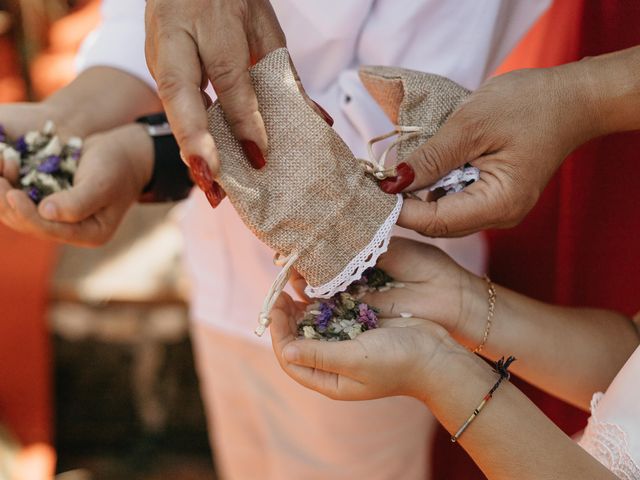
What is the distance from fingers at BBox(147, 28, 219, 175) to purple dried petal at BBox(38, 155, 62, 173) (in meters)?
0.42

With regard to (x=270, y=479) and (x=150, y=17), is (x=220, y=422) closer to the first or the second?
(x=270, y=479)

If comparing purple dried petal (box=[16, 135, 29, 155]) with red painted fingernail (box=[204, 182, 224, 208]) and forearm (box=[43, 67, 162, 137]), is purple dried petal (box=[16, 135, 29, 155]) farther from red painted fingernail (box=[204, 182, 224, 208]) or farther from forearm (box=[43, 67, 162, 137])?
red painted fingernail (box=[204, 182, 224, 208])

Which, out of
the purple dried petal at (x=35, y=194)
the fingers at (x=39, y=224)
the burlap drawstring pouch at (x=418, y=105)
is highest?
the burlap drawstring pouch at (x=418, y=105)

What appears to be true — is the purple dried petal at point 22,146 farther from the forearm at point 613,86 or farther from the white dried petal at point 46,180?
the forearm at point 613,86

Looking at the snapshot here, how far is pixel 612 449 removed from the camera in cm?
82

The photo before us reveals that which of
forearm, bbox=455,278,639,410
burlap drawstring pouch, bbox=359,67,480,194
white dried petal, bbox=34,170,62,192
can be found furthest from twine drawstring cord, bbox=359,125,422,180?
white dried petal, bbox=34,170,62,192

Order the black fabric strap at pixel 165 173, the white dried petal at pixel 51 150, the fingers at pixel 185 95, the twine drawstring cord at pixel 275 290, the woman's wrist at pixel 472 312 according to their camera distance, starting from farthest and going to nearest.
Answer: the black fabric strap at pixel 165 173 < the white dried petal at pixel 51 150 < the woman's wrist at pixel 472 312 < the twine drawstring cord at pixel 275 290 < the fingers at pixel 185 95

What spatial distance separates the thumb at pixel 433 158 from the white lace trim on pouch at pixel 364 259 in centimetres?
2

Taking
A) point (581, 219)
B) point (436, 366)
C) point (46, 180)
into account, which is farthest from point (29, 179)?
point (581, 219)

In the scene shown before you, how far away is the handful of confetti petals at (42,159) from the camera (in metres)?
1.06

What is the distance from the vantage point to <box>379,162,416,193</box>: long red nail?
846mm

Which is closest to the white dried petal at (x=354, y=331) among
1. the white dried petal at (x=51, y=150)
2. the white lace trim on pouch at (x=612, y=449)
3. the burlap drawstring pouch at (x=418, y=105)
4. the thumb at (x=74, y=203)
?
the burlap drawstring pouch at (x=418, y=105)

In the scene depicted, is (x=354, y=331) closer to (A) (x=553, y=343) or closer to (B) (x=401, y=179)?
(B) (x=401, y=179)

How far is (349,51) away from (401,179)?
319 millimetres
